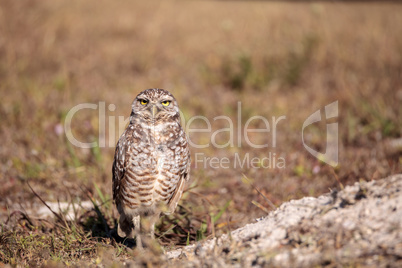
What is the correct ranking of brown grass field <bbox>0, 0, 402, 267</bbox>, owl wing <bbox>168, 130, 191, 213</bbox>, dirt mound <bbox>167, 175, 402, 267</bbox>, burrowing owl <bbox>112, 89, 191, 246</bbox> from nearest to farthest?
dirt mound <bbox>167, 175, 402, 267</bbox>
burrowing owl <bbox>112, 89, 191, 246</bbox>
owl wing <bbox>168, 130, 191, 213</bbox>
brown grass field <bbox>0, 0, 402, 267</bbox>

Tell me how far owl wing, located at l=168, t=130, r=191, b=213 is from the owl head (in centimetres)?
21

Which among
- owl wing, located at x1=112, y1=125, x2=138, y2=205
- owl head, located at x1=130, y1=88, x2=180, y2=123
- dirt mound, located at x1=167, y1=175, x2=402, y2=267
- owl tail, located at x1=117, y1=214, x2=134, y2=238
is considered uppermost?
owl head, located at x1=130, y1=88, x2=180, y2=123

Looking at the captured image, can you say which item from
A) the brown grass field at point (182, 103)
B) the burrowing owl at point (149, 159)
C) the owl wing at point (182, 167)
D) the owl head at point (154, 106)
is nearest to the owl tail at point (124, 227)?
the burrowing owl at point (149, 159)

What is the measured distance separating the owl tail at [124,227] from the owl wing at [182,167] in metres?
0.36

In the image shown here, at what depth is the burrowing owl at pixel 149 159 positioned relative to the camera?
277 centimetres

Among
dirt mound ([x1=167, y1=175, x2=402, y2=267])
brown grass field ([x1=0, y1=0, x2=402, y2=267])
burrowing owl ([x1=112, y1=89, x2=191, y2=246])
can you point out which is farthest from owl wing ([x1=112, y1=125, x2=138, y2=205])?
dirt mound ([x1=167, y1=175, x2=402, y2=267])

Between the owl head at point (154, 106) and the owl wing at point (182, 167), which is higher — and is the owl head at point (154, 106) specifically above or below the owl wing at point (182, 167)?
above

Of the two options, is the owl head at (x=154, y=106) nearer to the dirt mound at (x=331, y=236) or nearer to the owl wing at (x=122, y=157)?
the owl wing at (x=122, y=157)

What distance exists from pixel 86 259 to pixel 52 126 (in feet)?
10.1

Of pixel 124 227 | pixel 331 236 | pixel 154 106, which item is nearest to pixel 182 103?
pixel 154 106

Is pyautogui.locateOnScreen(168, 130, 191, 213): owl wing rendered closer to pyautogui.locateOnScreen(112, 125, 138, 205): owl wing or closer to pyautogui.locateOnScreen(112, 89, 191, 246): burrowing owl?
pyautogui.locateOnScreen(112, 89, 191, 246): burrowing owl

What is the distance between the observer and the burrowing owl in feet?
9.09

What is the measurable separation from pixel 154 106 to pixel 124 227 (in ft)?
3.44

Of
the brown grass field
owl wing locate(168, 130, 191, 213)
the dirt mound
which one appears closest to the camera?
the dirt mound
